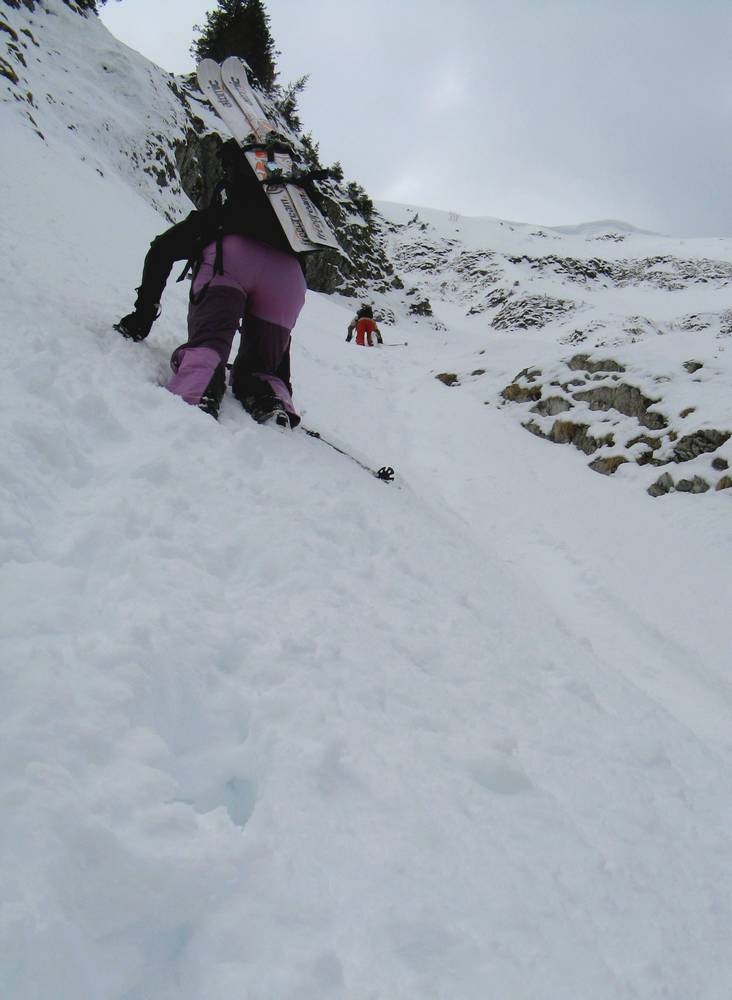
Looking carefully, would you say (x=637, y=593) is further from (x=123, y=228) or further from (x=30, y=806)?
(x=123, y=228)

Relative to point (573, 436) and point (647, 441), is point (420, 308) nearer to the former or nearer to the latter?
point (573, 436)

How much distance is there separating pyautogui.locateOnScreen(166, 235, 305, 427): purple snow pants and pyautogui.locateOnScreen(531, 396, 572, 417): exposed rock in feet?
13.6

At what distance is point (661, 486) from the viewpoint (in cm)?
532

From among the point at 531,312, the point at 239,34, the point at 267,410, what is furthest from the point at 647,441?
the point at 239,34

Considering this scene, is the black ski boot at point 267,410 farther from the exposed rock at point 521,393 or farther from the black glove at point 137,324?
the exposed rock at point 521,393

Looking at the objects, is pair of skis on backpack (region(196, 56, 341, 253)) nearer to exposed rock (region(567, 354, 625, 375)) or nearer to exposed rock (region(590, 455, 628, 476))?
exposed rock (region(590, 455, 628, 476))

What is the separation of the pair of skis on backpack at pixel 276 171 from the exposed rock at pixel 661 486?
3503 mm

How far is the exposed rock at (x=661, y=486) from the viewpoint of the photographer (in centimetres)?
528

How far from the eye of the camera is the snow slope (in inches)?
36.9

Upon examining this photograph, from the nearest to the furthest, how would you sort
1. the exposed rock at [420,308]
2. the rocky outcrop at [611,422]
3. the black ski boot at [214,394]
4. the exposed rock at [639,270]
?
1. the black ski boot at [214,394]
2. the rocky outcrop at [611,422]
3. the exposed rock at [420,308]
4. the exposed rock at [639,270]

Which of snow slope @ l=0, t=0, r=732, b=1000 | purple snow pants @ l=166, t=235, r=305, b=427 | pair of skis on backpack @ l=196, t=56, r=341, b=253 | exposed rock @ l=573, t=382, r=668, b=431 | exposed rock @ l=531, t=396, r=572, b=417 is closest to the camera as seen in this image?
snow slope @ l=0, t=0, r=732, b=1000

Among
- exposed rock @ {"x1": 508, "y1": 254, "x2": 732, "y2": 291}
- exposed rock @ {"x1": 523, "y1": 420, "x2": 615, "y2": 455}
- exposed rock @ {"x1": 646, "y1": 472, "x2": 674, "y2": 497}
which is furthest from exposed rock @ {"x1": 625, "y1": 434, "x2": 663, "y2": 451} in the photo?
exposed rock @ {"x1": 508, "y1": 254, "x2": 732, "y2": 291}

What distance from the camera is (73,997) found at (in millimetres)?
792

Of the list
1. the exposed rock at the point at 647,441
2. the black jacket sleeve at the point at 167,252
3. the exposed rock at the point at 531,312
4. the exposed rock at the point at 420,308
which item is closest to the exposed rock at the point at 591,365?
the exposed rock at the point at 647,441
